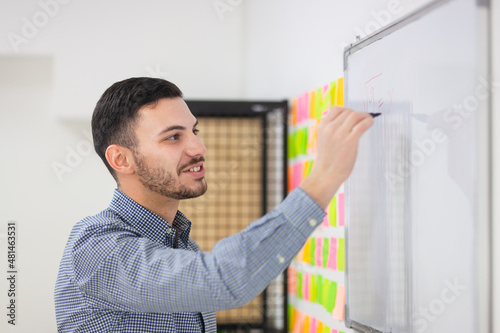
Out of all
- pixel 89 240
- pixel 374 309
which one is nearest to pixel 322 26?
pixel 374 309

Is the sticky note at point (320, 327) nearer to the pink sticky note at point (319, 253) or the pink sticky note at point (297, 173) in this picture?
the pink sticky note at point (319, 253)

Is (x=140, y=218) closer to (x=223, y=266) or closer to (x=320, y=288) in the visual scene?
(x=223, y=266)

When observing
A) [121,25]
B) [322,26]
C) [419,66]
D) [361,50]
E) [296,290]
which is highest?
[121,25]

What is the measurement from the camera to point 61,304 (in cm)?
111

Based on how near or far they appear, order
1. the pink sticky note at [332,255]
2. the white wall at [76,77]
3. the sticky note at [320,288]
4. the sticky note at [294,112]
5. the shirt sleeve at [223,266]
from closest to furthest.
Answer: the shirt sleeve at [223,266] < the pink sticky note at [332,255] < the sticky note at [320,288] < the sticky note at [294,112] < the white wall at [76,77]

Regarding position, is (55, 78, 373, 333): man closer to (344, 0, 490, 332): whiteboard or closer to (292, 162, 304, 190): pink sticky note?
(344, 0, 490, 332): whiteboard

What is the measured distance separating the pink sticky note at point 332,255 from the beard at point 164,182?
90cm

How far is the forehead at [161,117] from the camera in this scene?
3.76 feet

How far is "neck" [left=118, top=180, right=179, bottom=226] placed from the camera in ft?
3.91

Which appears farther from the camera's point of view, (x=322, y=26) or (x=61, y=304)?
(x=322, y=26)

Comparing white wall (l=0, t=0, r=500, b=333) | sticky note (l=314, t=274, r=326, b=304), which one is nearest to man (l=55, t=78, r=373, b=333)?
sticky note (l=314, t=274, r=326, b=304)

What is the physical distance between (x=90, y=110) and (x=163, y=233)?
72.9 inches

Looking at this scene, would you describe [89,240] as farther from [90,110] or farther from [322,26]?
[90,110]

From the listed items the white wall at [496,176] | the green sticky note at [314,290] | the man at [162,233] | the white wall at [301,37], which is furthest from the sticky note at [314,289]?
the white wall at [496,176]
